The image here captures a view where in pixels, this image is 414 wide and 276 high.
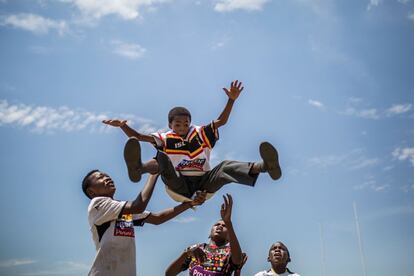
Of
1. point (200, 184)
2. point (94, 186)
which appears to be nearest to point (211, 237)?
point (200, 184)

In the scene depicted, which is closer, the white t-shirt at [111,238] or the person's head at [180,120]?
the white t-shirt at [111,238]

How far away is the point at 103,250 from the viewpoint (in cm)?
538

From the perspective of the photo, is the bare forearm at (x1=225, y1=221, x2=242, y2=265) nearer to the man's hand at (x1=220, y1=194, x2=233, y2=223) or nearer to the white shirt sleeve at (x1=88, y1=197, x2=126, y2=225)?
the man's hand at (x1=220, y1=194, x2=233, y2=223)

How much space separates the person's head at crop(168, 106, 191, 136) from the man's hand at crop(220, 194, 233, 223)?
1.21 metres

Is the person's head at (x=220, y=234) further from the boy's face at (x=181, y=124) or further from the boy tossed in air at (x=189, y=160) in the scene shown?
the boy's face at (x=181, y=124)

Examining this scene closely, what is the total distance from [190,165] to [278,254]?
2209mm

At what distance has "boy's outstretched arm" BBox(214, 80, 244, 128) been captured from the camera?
6898 mm

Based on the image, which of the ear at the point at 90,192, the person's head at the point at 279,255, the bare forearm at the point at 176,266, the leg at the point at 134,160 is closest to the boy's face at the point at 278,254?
the person's head at the point at 279,255

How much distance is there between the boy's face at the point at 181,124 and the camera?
6639 millimetres

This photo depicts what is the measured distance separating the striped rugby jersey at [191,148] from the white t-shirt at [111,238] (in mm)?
1227

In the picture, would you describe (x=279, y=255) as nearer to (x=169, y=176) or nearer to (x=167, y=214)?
(x=167, y=214)

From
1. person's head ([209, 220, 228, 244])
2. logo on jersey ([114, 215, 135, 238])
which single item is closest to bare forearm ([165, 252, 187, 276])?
person's head ([209, 220, 228, 244])

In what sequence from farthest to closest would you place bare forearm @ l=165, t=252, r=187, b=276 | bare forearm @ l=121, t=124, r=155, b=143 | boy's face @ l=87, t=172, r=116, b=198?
bare forearm @ l=121, t=124, r=155, b=143 < bare forearm @ l=165, t=252, r=187, b=276 < boy's face @ l=87, t=172, r=116, b=198

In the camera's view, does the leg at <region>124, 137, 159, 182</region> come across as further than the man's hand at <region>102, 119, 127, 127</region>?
No
